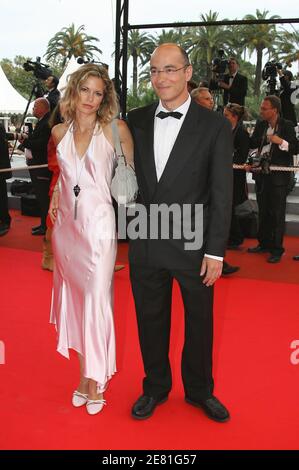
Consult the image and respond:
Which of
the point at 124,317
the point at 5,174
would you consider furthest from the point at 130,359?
the point at 5,174

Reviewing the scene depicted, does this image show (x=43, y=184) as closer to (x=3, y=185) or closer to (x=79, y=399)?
(x=3, y=185)

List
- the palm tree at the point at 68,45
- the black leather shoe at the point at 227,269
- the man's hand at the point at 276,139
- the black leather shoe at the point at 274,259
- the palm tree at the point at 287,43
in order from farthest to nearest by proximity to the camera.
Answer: the palm tree at the point at 68,45 → the palm tree at the point at 287,43 → the black leather shoe at the point at 274,259 → the man's hand at the point at 276,139 → the black leather shoe at the point at 227,269

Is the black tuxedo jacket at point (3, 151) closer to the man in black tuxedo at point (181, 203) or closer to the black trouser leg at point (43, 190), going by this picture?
the black trouser leg at point (43, 190)

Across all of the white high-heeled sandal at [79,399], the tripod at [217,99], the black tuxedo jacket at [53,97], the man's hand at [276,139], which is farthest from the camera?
the tripod at [217,99]

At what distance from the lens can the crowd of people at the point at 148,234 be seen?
7.81 feet

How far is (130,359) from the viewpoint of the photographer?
3.29m

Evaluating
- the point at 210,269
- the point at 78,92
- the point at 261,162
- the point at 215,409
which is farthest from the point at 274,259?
the point at 78,92

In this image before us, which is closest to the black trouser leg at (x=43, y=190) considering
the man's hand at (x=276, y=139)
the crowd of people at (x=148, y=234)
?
the man's hand at (x=276, y=139)

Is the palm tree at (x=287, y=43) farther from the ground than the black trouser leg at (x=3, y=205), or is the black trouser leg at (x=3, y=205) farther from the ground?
the palm tree at (x=287, y=43)

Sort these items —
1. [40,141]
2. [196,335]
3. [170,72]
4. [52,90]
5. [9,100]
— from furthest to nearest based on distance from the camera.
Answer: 1. [9,100]
2. [52,90]
3. [40,141]
4. [196,335]
5. [170,72]

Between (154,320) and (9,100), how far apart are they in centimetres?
1977

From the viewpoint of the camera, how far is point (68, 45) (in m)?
47.2

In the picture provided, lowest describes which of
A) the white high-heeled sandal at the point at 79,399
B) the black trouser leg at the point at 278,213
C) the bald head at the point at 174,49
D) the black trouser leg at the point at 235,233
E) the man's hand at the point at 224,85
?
the white high-heeled sandal at the point at 79,399
